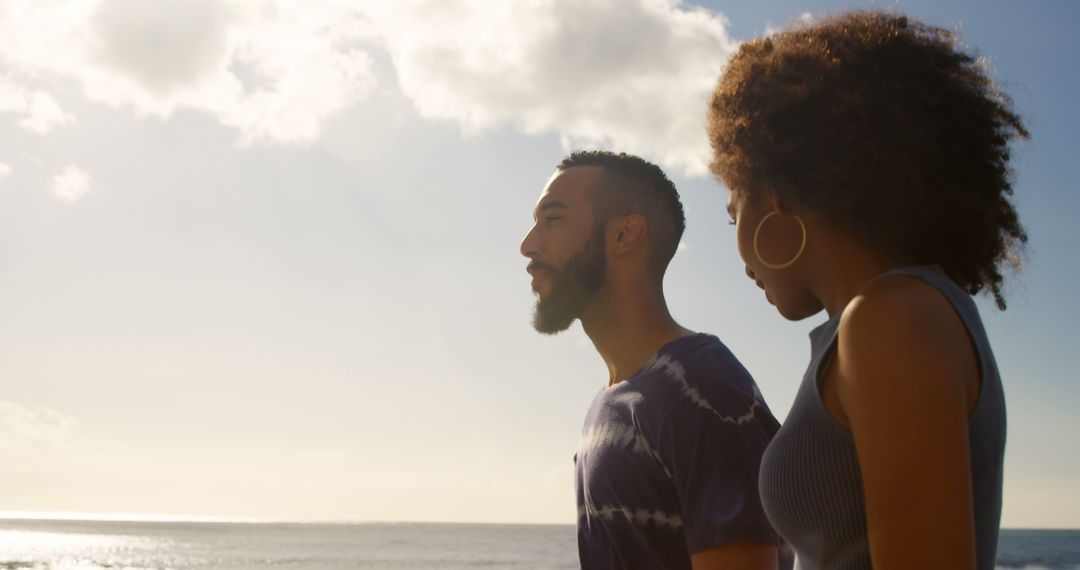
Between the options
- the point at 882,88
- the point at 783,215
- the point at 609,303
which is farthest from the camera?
the point at 609,303

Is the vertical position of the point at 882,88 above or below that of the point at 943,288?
above

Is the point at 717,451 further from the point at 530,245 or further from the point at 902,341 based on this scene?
the point at 902,341

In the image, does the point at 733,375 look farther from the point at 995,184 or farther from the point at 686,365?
the point at 995,184

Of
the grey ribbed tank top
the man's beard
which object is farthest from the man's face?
the grey ribbed tank top

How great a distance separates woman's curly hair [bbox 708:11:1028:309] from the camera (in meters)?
1.73

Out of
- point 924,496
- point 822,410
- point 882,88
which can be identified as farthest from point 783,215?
point 924,496

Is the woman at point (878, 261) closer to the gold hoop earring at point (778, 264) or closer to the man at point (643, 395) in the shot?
the gold hoop earring at point (778, 264)

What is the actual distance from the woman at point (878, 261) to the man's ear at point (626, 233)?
2.12m

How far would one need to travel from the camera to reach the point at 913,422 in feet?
4.52

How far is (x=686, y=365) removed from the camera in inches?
139

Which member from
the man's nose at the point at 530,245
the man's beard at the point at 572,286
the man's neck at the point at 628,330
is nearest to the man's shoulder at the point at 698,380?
the man's neck at the point at 628,330

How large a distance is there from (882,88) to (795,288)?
0.40 metres

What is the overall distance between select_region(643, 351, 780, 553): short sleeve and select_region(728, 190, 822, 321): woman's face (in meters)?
1.18

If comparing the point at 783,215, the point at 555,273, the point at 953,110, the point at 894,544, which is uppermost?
the point at 555,273
